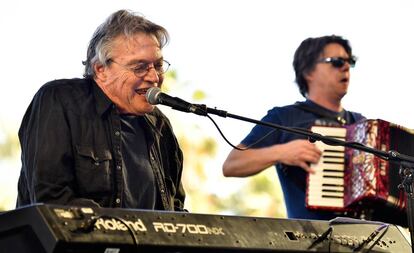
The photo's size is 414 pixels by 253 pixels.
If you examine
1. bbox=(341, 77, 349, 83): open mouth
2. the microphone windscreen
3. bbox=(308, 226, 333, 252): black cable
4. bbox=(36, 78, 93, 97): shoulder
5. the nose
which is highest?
the microphone windscreen

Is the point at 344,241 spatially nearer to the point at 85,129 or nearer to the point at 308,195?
the point at 85,129

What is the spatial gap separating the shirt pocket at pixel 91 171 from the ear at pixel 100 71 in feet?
1.18

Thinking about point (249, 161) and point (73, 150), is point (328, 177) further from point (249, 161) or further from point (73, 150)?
point (73, 150)

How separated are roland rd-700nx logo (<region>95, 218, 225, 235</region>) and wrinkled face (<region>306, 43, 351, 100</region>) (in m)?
2.64

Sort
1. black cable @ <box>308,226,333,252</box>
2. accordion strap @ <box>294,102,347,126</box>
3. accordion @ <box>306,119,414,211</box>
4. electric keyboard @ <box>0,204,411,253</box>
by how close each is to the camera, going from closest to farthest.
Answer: electric keyboard @ <box>0,204,411,253</box>, black cable @ <box>308,226,333,252</box>, accordion @ <box>306,119,414,211</box>, accordion strap @ <box>294,102,347,126</box>

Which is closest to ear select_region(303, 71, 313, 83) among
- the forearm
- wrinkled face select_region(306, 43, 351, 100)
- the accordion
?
wrinkled face select_region(306, 43, 351, 100)

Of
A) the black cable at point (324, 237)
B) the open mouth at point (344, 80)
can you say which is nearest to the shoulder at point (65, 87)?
the black cable at point (324, 237)

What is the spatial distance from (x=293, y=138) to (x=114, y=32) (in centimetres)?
174

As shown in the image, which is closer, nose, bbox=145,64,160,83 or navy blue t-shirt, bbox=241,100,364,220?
nose, bbox=145,64,160,83

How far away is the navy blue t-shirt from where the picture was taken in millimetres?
5105

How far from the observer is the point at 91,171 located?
3.43 metres

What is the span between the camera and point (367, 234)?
320cm

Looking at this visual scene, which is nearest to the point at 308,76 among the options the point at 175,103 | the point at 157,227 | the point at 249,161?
the point at 249,161

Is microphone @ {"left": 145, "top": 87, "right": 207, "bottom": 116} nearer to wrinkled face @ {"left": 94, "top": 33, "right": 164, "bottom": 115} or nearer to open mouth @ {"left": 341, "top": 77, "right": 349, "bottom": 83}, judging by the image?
wrinkled face @ {"left": 94, "top": 33, "right": 164, "bottom": 115}
